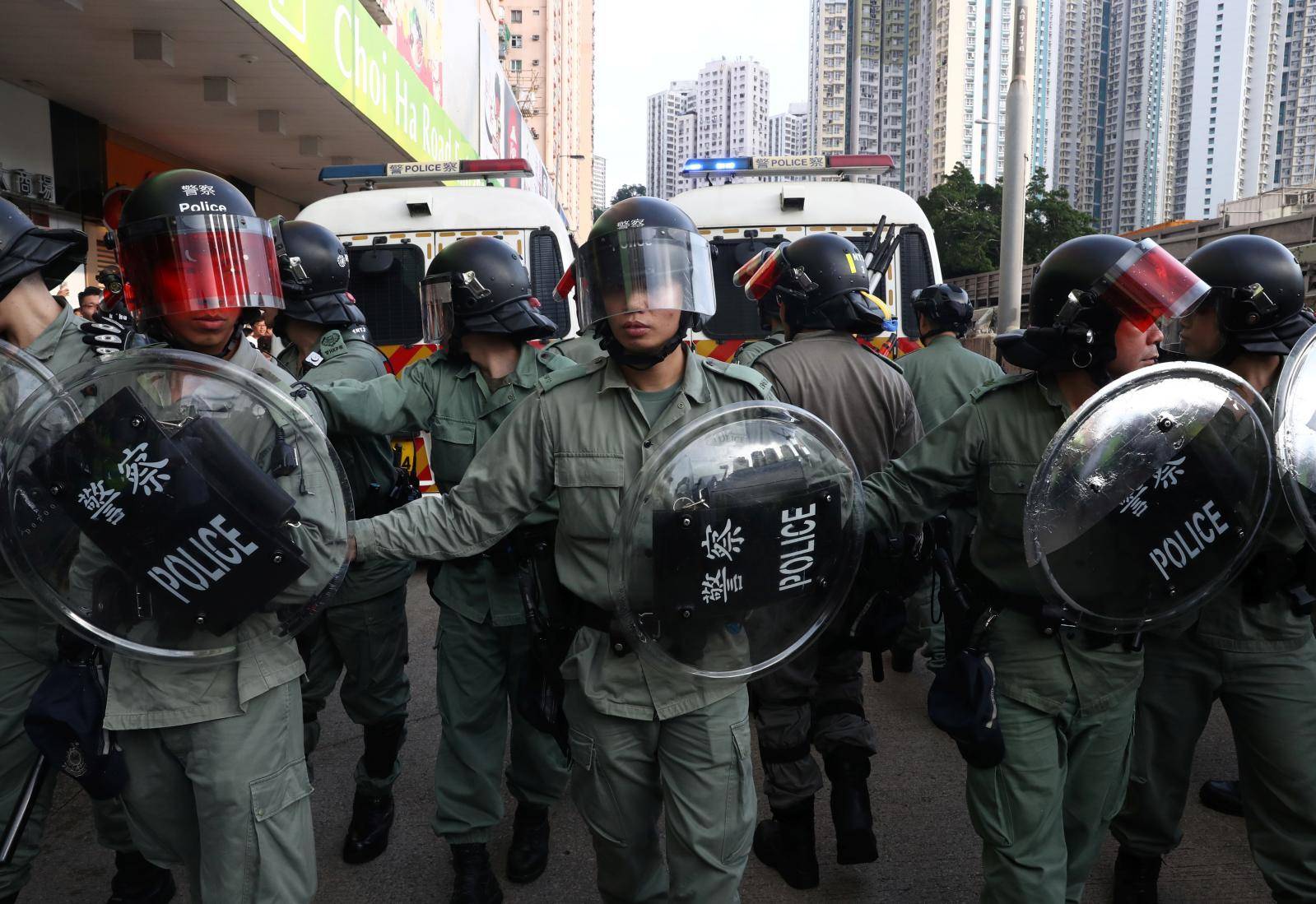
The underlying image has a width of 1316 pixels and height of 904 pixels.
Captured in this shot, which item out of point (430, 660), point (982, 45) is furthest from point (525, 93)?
point (430, 660)

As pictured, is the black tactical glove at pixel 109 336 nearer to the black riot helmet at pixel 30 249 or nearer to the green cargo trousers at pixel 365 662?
the black riot helmet at pixel 30 249

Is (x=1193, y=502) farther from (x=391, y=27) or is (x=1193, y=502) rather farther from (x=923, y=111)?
(x=923, y=111)

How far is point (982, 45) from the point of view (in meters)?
81.6

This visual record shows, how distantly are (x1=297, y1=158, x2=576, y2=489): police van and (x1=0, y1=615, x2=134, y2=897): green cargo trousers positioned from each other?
3780mm

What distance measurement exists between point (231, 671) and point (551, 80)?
7683 centimetres

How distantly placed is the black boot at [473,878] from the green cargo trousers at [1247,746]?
1.88 metres

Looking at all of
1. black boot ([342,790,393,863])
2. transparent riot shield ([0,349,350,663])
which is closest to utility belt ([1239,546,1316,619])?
transparent riot shield ([0,349,350,663])

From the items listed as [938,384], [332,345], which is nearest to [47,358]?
[332,345]

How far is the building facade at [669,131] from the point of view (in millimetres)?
130875

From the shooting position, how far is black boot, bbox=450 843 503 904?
3092 mm

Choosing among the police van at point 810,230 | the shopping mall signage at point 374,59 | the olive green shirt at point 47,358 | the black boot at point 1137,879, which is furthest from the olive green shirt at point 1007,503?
the shopping mall signage at point 374,59

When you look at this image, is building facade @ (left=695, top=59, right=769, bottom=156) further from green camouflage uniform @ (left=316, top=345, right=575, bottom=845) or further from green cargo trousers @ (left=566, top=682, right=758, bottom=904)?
green cargo trousers @ (left=566, top=682, right=758, bottom=904)

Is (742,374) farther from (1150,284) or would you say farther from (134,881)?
(134,881)

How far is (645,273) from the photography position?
244 centimetres
